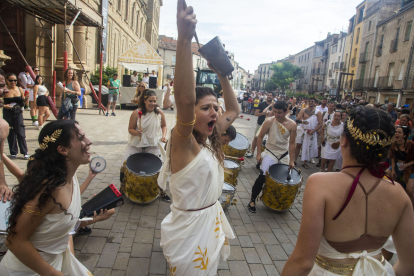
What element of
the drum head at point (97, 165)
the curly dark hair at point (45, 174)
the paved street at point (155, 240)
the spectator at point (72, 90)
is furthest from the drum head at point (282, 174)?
the spectator at point (72, 90)

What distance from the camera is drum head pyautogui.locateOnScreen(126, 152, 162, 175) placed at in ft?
13.6

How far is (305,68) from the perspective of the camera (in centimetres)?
6588

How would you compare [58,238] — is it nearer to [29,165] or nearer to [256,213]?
[29,165]

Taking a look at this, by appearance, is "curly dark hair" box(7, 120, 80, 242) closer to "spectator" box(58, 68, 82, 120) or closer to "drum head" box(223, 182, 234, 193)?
"drum head" box(223, 182, 234, 193)

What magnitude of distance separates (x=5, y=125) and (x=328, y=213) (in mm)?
2942

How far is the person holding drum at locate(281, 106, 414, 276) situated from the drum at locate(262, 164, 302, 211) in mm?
2832

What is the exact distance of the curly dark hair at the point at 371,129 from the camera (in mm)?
1468

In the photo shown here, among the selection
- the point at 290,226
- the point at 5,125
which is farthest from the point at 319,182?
the point at 290,226

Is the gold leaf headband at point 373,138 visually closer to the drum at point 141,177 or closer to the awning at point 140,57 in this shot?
the drum at point 141,177

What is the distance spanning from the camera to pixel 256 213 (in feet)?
15.5

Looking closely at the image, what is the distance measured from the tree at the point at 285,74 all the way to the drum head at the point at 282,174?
220ft

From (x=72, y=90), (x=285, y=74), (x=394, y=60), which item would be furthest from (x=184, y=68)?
(x=285, y=74)

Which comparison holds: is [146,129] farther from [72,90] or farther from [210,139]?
[72,90]

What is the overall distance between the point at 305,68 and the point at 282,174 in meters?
67.9
